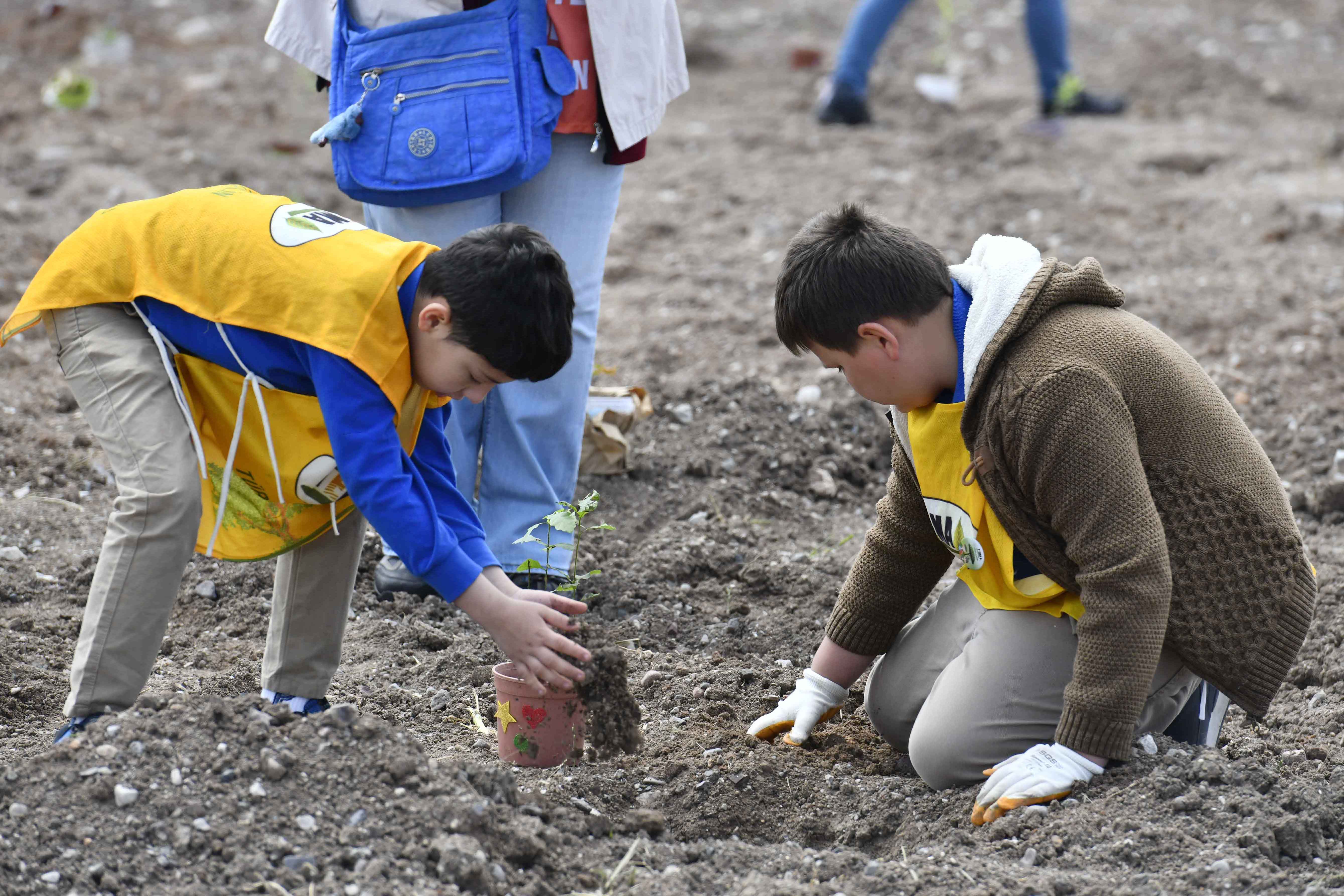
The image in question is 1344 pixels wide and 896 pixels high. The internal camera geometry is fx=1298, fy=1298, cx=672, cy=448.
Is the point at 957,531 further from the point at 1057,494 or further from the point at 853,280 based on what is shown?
the point at 853,280

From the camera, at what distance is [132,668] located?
2234 millimetres

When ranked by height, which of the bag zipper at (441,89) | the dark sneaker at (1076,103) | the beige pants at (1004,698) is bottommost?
the dark sneaker at (1076,103)

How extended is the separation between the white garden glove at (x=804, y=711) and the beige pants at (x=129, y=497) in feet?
3.84

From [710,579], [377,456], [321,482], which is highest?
[377,456]

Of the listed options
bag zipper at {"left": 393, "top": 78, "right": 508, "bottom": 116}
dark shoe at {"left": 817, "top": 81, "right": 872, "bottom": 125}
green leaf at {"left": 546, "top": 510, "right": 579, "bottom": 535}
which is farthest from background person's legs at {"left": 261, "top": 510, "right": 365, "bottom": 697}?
dark shoe at {"left": 817, "top": 81, "right": 872, "bottom": 125}

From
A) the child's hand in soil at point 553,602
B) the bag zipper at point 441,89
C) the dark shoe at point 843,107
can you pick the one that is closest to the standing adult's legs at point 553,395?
the bag zipper at point 441,89

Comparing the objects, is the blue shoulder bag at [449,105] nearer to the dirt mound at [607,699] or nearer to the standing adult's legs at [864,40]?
the dirt mound at [607,699]

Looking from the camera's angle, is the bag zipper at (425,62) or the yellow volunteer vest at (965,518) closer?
the yellow volunteer vest at (965,518)

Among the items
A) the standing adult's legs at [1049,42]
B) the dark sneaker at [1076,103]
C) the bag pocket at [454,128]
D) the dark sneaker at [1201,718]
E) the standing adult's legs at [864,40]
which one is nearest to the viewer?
the dark sneaker at [1201,718]

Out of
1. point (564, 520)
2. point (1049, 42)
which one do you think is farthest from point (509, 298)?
point (1049, 42)

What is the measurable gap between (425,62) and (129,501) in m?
1.17

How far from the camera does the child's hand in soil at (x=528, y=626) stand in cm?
214

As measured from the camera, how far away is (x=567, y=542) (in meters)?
3.27

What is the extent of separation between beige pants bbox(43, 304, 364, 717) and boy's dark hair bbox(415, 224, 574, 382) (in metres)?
0.52
